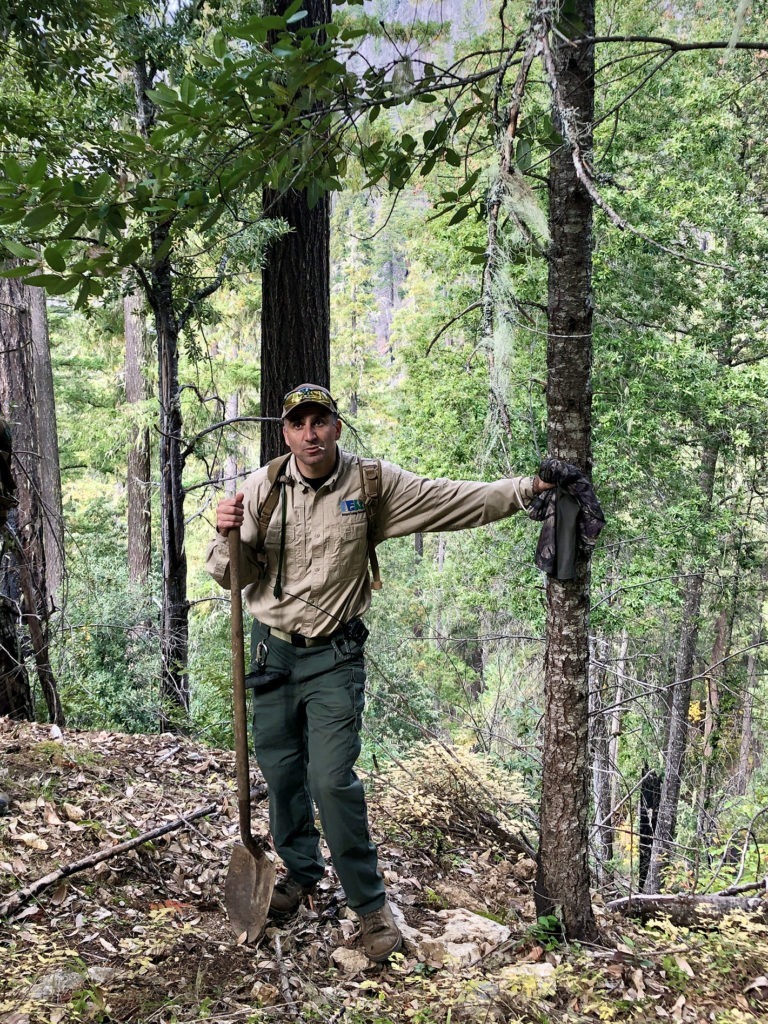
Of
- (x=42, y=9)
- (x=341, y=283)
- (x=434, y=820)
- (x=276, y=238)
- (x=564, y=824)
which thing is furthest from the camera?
(x=341, y=283)

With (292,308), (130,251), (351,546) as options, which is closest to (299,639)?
(351,546)

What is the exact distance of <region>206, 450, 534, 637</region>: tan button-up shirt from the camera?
368cm

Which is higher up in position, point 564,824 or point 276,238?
point 276,238

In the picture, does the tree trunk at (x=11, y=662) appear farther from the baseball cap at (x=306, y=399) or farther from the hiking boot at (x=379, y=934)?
the hiking boot at (x=379, y=934)

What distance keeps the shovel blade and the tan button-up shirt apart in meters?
1.17

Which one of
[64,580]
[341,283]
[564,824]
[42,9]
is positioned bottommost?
[564,824]

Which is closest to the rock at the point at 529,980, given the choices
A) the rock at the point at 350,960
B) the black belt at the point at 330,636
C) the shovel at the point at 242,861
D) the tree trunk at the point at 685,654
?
the rock at the point at 350,960

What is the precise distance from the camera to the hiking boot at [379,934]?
3510mm

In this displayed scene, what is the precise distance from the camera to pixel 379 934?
354 centimetres

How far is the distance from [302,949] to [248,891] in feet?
1.24

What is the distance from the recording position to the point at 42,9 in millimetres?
4387

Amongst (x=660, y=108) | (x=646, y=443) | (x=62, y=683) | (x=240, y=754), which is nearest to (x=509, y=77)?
(x=660, y=108)

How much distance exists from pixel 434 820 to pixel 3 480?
140 inches

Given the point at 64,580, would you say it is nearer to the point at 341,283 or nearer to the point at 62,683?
the point at 62,683
